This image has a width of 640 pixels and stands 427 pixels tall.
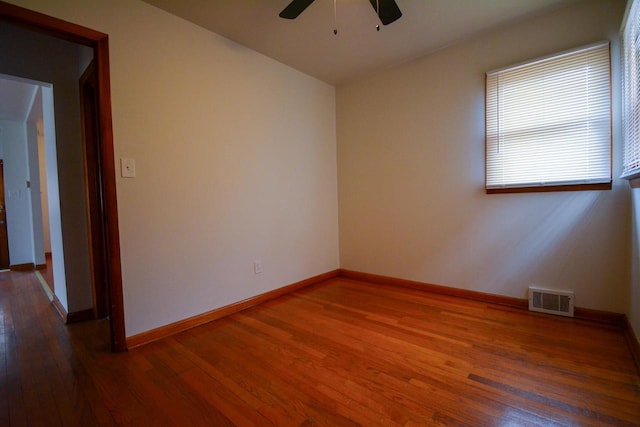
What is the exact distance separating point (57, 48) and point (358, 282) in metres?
3.64

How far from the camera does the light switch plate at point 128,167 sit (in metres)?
1.85

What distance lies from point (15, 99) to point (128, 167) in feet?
10.8

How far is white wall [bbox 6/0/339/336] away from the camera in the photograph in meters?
1.88

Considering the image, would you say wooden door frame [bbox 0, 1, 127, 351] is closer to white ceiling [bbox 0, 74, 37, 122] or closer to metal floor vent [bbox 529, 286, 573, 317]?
white ceiling [bbox 0, 74, 37, 122]

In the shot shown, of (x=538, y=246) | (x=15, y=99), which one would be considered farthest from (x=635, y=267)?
(x=15, y=99)

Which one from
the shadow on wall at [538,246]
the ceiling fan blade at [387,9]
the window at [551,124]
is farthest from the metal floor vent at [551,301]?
the ceiling fan blade at [387,9]

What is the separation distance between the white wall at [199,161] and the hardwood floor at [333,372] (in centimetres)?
43

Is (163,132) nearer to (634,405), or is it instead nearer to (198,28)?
(198,28)

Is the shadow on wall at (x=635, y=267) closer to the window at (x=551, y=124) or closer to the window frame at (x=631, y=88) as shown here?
the window frame at (x=631, y=88)

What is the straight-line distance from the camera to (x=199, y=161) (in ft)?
7.34

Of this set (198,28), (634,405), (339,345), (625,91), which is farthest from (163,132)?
(625,91)

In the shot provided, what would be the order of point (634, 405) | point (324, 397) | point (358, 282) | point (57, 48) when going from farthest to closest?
point (358, 282) → point (57, 48) → point (324, 397) → point (634, 405)

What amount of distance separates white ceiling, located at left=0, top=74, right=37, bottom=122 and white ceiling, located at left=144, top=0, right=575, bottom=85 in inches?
91.3

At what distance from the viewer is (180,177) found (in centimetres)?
212
